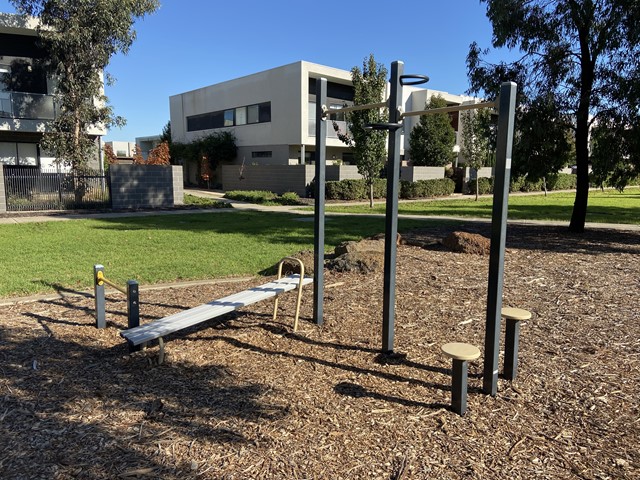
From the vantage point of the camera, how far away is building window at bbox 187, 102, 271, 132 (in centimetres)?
3150

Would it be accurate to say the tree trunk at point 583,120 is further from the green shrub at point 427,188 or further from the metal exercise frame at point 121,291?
the green shrub at point 427,188

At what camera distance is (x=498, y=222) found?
11.2 ft

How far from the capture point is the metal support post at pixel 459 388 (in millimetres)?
3346

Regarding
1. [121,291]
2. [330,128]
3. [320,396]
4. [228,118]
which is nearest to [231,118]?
[228,118]

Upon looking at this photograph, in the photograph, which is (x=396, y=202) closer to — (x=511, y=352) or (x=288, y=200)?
(x=511, y=352)

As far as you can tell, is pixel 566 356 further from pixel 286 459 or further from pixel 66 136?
pixel 66 136

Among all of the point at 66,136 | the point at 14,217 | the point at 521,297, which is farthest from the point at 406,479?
the point at 66,136

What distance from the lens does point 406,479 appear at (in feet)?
8.84

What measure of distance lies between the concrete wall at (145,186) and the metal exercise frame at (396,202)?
50.7ft

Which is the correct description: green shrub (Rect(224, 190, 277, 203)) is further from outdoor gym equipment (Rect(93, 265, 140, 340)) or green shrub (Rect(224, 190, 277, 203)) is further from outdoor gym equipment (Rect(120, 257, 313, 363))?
outdoor gym equipment (Rect(93, 265, 140, 340))

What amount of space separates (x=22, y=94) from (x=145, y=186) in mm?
5675

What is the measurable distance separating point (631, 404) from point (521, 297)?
9.02ft

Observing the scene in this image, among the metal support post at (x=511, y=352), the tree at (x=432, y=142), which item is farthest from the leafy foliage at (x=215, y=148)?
the metal support post at (x=511, y=352)

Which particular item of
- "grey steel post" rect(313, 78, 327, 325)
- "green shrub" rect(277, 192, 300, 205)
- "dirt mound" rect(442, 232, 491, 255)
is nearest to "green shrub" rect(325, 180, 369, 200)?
"green shrub" rect(277, 192, 300, 205)
